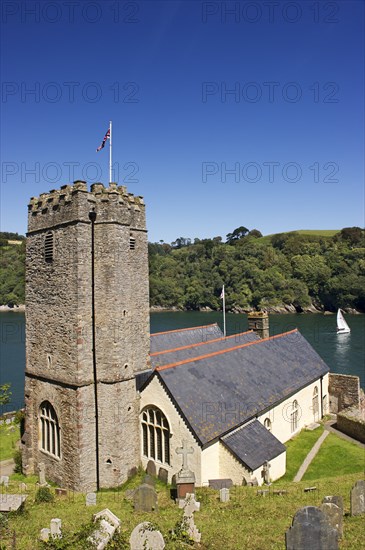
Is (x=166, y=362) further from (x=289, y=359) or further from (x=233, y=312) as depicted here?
(x=233, y=312)

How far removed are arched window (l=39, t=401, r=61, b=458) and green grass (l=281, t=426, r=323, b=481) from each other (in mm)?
12139

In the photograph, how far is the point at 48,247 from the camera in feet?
69.8

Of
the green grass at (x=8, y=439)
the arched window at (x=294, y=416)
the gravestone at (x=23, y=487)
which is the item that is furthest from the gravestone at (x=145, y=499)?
the arched window at (x=294, y=416)

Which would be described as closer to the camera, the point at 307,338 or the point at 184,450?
the point at 184,450

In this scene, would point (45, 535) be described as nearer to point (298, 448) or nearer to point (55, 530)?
point (55, 530)

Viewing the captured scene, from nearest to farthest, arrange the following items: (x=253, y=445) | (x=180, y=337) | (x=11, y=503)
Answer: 1. (x=11, y=503)
2. (x=253, y=445)
3. (x=180, y=337)

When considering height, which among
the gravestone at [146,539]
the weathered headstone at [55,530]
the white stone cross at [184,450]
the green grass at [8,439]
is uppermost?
the gravestone at [146,539]

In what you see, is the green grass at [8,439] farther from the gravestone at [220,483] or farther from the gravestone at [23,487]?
the gravestone at [220,483]

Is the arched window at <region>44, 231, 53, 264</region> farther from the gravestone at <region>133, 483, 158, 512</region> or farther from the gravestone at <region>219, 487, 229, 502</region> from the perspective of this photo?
the gravestone at <region>219, 487, 229, 502</region>

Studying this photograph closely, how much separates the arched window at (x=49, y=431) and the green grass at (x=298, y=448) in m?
12.1

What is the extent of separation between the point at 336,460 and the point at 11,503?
57.1ft

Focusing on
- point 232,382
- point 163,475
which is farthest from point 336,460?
point 163,475

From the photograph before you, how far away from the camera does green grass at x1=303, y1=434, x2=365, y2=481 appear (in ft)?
71.1

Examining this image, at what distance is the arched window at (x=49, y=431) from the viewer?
21.0 m
